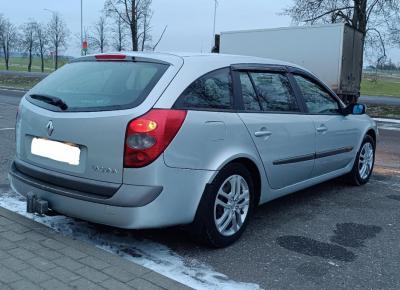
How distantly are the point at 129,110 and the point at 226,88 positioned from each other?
0.97 m

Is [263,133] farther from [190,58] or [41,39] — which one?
[41,39]

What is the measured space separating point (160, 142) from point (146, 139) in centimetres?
10

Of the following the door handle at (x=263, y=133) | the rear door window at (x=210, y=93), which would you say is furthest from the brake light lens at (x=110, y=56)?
the door handle at (x=263, y=133)

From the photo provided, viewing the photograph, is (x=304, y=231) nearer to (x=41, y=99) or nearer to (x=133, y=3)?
(x=41, y=99)

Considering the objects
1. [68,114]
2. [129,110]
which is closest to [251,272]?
[129,110]

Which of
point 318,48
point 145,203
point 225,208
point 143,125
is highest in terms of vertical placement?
point 318,48

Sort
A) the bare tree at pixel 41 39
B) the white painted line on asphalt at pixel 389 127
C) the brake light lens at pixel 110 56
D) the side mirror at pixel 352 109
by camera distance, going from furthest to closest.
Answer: the bare tree at pixel 41 39
the white painted line on asphalt at pixel 389 127
the side mirror at pixel 352 109
the brake light lens at pixel 110 56

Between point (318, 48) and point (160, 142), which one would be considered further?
point (318, 48)

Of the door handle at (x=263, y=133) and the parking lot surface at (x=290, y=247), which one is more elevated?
the door handle at (x=263, y=133)

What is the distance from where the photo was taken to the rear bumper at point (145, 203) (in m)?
3.40

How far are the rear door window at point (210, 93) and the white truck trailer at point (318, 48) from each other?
11526mm

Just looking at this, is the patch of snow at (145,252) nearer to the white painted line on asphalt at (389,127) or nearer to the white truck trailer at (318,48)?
the white truck trailer at (318,48)

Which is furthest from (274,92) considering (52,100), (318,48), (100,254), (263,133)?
(318,48)

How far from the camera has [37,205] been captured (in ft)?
12.4
